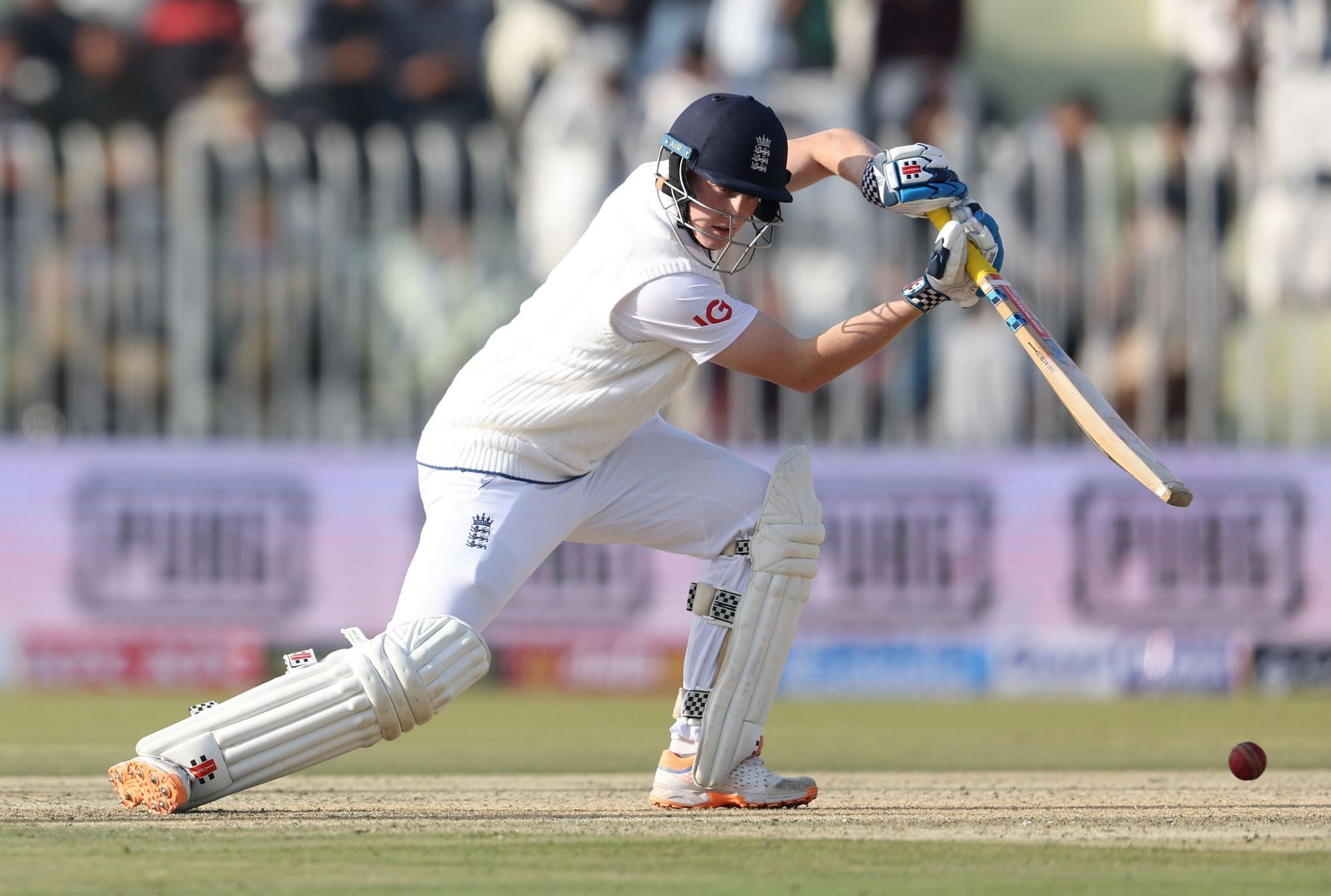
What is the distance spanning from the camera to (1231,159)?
1115cm

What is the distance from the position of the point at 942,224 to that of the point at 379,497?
6026 mm

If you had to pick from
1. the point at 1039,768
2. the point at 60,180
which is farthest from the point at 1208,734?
the point at 60,180

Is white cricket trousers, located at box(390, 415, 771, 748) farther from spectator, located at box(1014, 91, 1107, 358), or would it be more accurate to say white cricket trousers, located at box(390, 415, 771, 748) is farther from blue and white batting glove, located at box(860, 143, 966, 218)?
spectator, located at box(1014, 91, 1107, 358)

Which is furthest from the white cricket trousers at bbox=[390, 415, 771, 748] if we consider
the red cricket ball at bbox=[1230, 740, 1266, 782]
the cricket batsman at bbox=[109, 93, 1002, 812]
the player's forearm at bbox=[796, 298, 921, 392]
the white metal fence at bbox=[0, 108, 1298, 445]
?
the white metal fence at bbox=[0, 108, 1298, 445]

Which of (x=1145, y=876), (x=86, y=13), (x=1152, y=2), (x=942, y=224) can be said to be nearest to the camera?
(x=1145, y=876)

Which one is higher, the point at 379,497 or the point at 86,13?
the point at 86,13

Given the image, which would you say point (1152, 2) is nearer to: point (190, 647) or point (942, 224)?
point (190, 647)

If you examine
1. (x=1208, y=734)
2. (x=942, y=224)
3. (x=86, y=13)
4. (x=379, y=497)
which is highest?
(x=86, y=13)

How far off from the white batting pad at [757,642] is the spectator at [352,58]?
7598mm

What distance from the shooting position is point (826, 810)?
5090 mm

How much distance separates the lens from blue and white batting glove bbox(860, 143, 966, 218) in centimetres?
491

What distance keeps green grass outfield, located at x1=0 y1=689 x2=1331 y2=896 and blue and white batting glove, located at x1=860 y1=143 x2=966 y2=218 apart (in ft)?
4.86

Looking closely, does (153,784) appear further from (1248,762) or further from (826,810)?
(1248,762)

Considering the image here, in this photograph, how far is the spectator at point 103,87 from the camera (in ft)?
38.8
